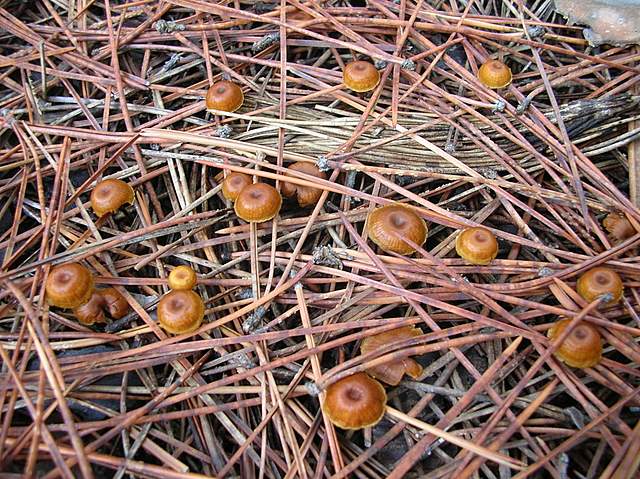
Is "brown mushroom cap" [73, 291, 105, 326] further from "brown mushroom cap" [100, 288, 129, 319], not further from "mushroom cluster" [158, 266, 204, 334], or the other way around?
"mushroom cluster" [158, 266, 204, 334]

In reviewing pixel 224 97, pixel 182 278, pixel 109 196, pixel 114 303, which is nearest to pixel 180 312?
pixel 182 278

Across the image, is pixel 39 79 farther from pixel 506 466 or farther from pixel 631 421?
pixel 631 421

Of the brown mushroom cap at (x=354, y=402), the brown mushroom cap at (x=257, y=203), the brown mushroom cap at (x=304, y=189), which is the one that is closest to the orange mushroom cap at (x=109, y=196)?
the brown mushroom cap at (x=257, y=203)

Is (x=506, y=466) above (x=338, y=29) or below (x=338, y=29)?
below

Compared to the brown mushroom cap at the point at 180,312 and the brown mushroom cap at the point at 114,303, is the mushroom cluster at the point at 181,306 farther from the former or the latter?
the brown mushroom cap at the point at 114,303

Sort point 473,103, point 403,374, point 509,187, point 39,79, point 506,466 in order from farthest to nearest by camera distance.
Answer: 1. point 39,79
2. point 473,103
3. point 509,187
4. point 403,374
5. point 506,466

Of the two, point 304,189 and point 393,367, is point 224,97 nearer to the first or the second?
point 304,189

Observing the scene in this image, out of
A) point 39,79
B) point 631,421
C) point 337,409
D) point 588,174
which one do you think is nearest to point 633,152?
point 588,174
